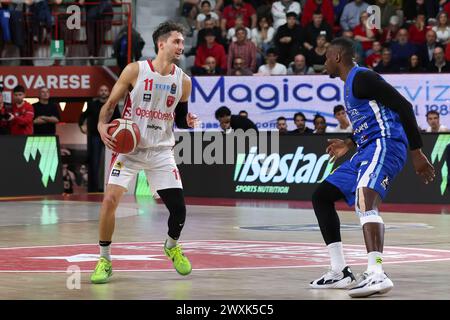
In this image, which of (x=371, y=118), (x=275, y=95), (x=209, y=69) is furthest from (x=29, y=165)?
(x=371, y=118)

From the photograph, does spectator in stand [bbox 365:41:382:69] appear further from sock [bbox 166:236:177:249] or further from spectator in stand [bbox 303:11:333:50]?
sock [bbox 166:236:177:249]

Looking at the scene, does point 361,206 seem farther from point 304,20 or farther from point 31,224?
point 304,20

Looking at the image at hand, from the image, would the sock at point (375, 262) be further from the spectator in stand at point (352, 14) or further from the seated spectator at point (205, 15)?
the seated spectator at point (205, 15)

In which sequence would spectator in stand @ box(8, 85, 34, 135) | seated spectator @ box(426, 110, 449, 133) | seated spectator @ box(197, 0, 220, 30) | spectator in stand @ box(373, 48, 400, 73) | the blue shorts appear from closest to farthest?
the blue shorts
seated spectator @ box(426, 110, 449, 133)
spectator in stand @ box(8, 85, 34, 135)
spectator in stand @ box(373, 48, 400, 73)
seated spectator @ box(197, 0, 220, 30)

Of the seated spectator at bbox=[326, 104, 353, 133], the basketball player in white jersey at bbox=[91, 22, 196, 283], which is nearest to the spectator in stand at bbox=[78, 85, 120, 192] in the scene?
the seated spectator at bbox=[326, 104, 353, 133]

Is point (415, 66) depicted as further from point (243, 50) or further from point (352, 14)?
point (243, 50)

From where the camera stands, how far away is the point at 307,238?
15047 mm

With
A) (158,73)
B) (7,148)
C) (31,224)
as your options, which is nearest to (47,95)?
(7,148)

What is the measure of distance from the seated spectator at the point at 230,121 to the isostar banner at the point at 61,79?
5211 mm

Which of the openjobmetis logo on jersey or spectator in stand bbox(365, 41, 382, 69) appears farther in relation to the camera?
spectator in stand bbox(365, 41, 382, 69)

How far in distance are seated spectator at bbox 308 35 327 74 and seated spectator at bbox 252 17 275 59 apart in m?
1.66

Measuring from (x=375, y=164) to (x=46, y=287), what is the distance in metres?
2.96

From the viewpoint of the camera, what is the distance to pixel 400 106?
966cm

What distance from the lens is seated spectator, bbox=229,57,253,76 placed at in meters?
25.4
